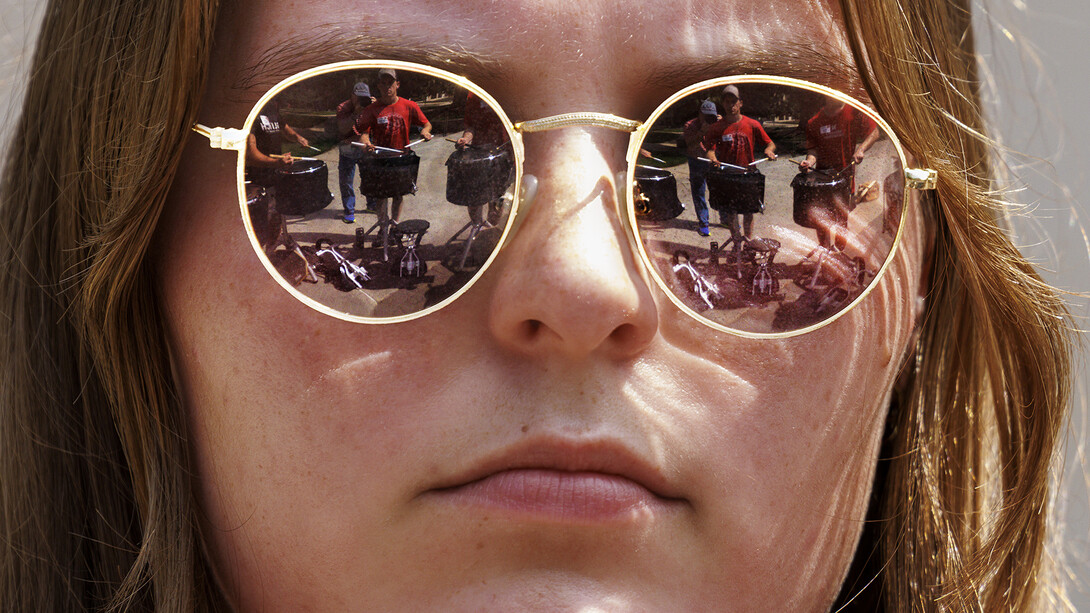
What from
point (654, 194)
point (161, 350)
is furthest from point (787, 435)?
point (161, 350)

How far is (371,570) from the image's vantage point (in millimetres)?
1312

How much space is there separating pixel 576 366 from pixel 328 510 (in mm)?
395

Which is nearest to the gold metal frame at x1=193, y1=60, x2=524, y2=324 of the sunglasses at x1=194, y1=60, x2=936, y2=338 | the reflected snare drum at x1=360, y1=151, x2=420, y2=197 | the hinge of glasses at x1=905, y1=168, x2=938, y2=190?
the sunglasses at x1=194, y1=60, x2=936, y2=338

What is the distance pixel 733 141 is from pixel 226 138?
2.29 ft

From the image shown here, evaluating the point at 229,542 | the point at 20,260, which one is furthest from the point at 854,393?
the point at 20,260

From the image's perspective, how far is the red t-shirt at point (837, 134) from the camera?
1372 millimetres

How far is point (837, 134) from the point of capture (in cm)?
138

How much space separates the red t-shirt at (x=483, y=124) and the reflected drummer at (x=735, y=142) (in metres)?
0.28

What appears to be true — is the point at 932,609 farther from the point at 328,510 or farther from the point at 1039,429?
the point at 328,510

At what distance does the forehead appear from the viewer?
1.31 m

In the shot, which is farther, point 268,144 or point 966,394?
point 966,394

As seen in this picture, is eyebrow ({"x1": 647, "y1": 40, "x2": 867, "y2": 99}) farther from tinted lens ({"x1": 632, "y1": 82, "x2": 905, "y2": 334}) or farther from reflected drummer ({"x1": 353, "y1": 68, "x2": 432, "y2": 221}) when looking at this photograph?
reflected drummer ({"x1": 353, "y1": 68, "x2": 432, "y2": 221})

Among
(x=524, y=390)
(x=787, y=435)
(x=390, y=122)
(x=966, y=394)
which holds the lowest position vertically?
(x=966, y=394)

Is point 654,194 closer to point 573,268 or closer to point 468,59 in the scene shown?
point 573,268
